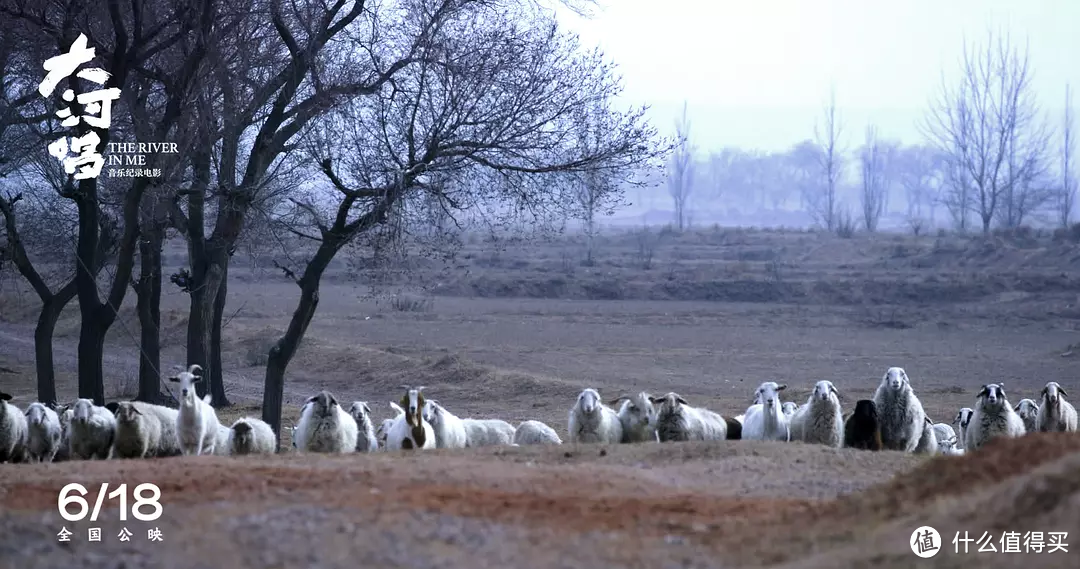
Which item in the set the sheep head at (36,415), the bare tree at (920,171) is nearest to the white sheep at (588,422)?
the sheep head at (36,415)

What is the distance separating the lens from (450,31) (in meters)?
19.4

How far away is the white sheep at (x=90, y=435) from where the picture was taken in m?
14.8

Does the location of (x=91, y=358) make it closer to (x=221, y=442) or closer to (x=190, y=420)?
(x=221, y=442)

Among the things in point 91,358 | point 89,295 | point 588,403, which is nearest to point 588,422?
point 588,403

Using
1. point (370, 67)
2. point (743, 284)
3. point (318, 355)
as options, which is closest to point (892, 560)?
point (370, 67)

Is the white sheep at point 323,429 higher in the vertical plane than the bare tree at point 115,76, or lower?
→ lower

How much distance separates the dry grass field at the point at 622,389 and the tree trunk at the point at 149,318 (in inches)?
67.2

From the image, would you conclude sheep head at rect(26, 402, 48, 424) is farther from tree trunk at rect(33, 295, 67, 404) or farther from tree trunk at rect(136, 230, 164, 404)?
tree trunk at rect(33, 295, 67, 404)

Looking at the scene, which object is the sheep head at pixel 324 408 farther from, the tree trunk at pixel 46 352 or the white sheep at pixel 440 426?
the tree trunk at pixel 46 352

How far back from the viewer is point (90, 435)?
1486 cm

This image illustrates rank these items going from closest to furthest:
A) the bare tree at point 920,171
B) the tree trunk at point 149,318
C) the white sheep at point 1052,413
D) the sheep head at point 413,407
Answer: the sheep head at point 413,407
the white sheep at point 1052,413
the tree trunk at point 149,318
the bare tree at point 920,171

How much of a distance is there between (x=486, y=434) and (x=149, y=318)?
27.5ft

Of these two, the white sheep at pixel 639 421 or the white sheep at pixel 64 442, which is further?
→ the white sheep at pixel 639 421

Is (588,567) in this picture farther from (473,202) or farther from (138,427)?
(473,202)
